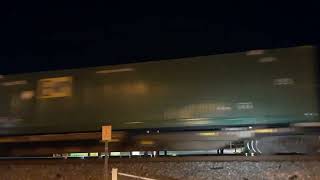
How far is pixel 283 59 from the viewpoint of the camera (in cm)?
1738

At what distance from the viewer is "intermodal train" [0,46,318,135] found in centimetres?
1717

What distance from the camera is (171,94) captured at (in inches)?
739

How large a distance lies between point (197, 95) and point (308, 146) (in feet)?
12.8

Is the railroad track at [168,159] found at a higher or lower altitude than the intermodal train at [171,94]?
lower

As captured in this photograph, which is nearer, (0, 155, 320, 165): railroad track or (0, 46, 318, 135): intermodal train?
(0, 155, 320, 165): railroad track

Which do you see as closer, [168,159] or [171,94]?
[168,159]

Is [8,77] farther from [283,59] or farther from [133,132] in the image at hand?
[283,59]

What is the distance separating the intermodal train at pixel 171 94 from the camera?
56.3ft

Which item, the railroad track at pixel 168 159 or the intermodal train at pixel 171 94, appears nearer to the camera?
the railroad track at pixel 168 159

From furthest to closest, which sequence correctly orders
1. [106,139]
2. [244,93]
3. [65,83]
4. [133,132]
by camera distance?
[65,83] < [133,132] < [244,93] < [106,139]

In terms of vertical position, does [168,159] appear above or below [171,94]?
below

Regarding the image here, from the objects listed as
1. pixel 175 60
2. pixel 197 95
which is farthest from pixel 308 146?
pixel 175 60

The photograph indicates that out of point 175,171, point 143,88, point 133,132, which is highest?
point 143,88

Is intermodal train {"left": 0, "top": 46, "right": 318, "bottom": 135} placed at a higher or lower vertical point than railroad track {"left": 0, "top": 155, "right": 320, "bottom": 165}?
Result: higher
